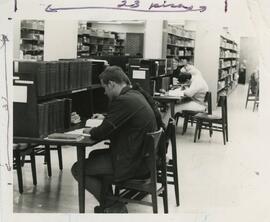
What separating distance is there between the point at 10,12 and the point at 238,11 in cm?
97

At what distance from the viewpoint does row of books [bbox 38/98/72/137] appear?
2.78 m

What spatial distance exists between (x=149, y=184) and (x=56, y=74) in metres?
1.03

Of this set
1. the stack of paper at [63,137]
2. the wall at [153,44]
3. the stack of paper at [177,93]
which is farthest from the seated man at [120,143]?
the wall at [153,44]

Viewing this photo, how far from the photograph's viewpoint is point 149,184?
279cm

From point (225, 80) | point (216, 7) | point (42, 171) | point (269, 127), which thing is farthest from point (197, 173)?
point (225, 80)

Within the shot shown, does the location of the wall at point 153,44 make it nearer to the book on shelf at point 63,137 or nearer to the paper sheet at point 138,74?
the paper sheet at point 138,74

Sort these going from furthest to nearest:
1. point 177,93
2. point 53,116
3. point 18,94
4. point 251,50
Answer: point 177,93 < point 53,116 < point 18,94 < point 251,50

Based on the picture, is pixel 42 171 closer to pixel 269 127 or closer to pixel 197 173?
pixel 197 173

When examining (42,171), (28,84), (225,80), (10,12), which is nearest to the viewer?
(10,12)

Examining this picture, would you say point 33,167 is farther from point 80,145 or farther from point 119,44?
point 119,44

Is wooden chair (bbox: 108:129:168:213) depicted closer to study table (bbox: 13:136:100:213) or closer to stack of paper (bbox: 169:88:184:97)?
study table (bbox: 13:136:100:213)

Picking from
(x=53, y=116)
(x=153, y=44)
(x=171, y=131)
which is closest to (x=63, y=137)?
(x=53, y=116)

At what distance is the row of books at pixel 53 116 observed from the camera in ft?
9.10

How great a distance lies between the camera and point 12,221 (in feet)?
6.10
